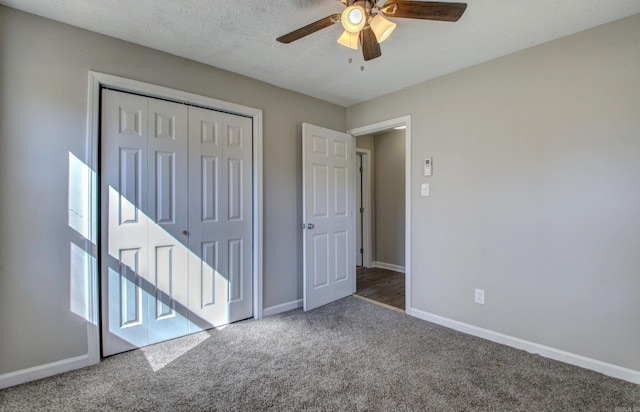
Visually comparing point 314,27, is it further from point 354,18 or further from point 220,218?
point 220,218

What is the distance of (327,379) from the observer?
195 centimetres

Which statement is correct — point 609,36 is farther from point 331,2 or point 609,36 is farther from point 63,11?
point 63,11

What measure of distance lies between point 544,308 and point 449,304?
756 millimetres

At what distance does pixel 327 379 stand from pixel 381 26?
2.29 m

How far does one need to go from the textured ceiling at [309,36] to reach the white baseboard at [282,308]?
2.41 m

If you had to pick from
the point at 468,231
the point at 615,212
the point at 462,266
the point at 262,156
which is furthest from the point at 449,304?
the point at 262,156

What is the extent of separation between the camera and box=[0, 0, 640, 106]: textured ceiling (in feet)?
6.05

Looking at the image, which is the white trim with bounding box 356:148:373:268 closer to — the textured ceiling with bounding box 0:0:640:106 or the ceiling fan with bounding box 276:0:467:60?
the textured ceiling with bounding box 0:0:640:106

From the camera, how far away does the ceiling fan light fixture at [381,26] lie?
1.68 m

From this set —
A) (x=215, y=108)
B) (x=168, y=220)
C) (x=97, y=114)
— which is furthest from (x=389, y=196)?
(x=97, y=114)

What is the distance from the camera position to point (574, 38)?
2129 millimetres

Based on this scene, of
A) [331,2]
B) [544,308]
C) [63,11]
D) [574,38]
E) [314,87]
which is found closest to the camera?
[331,2]

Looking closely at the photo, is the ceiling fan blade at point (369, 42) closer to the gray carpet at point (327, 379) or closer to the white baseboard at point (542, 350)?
the gray carpet at point (327, 379)

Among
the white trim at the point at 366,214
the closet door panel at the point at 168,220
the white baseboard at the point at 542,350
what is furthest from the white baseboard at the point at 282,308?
the white trim at the point at 366,214
